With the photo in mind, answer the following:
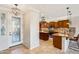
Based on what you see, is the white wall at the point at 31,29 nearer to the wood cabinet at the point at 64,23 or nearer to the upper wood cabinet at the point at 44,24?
the upper wood cabinet at the point at 44,24

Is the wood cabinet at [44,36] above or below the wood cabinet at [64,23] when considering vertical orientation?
below

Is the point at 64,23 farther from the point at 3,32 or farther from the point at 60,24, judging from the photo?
the point at 3,32

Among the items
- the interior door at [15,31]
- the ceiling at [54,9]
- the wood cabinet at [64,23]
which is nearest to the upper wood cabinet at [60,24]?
the wood cabinet at [64,23]

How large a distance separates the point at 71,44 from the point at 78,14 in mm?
616

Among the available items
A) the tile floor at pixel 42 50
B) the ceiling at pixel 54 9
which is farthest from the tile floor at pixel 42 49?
the ceiling at pixel 54 9

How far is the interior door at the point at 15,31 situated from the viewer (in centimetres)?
203

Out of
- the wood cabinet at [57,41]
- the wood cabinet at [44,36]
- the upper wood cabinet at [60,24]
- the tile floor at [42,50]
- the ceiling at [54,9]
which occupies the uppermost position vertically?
the ceiling at [54,9]

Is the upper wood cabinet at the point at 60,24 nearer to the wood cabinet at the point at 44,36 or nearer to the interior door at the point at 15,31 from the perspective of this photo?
the wood cabinet at the point at 44,36

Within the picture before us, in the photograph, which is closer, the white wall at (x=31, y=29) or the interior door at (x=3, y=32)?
the interior door at (x=3, y=32)

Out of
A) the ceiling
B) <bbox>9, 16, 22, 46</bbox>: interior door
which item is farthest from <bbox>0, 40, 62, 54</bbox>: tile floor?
the ceiling

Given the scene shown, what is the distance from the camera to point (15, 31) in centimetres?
209

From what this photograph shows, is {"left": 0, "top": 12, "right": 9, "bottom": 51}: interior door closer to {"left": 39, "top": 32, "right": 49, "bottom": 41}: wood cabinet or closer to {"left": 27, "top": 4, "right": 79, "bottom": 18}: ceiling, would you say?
{"left": 27, "top": 4, "right": 79, "bottom": 18}: ceiling

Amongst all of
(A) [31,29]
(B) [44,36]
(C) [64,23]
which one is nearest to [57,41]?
(B) [44,36]
